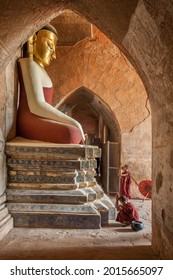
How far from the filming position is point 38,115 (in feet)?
14.9

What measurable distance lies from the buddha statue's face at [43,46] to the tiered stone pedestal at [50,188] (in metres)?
1.76

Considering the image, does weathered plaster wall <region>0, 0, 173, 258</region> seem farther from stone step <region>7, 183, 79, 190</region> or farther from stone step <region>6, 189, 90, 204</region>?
stone step <region>7, 183, 79, 190</region>

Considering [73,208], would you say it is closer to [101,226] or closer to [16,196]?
[101,226]

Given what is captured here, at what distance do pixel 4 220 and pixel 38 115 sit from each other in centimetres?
181

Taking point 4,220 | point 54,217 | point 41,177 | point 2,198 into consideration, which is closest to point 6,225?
point 4,220

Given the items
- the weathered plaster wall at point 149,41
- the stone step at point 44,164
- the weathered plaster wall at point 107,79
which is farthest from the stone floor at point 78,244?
the weathered plaster wall at point 107,79

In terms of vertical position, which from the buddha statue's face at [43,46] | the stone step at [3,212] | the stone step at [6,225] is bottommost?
the stone step at [6,225]

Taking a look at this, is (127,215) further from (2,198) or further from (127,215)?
(2,198)

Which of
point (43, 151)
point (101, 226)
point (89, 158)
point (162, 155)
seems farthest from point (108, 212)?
point (162, 155)

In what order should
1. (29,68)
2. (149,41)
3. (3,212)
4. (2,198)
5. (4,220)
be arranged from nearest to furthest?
1. (149,41)
2. (4,220)
3. (3,212)
4. (2,198)
5. (29,68)

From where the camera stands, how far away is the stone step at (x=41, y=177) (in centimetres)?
404

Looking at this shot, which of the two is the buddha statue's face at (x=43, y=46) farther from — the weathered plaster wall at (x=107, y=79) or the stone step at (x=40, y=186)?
the stone step at (x=40, y=186)

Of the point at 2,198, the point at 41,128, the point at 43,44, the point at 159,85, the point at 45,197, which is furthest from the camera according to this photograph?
the point at 43,44

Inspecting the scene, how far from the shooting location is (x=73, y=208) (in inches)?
150
